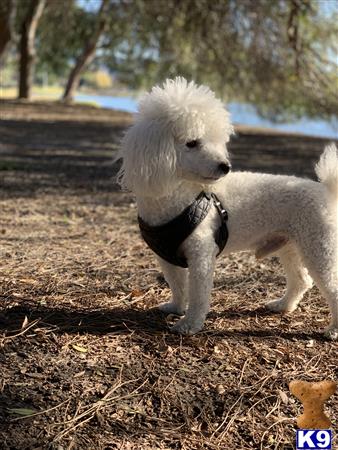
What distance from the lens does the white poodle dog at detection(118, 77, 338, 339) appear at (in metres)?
2.45

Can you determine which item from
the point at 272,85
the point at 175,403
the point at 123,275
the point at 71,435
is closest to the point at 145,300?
the point at 123,275

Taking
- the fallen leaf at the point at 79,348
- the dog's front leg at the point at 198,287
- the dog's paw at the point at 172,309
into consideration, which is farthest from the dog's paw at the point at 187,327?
the fallen leaf at the point at 79,348

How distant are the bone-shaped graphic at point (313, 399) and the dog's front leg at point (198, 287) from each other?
1.87 feet

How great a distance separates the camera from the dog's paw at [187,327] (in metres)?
2.68

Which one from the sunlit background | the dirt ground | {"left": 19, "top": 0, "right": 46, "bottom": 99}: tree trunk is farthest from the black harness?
{"left": 19, "top": 0, "right": 46, "bottom": 99}: tree trunk

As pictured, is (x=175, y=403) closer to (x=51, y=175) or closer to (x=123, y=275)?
(x=123, y=275)

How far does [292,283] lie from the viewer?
10.1 feet

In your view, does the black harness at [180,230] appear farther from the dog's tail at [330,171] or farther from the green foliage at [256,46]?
the green foliage at [256,46]

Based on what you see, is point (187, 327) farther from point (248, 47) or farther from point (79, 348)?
point (248, 47)

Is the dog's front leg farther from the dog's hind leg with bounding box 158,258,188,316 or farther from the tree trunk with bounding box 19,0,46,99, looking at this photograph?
the tree trunk with bounding box 19,0,46,99

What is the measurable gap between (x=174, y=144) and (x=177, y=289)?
851mm

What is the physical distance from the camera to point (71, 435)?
75.4 inches

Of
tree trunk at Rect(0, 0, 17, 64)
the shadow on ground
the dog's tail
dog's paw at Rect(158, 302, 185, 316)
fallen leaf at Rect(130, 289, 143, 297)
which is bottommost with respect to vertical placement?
the shadow on ground

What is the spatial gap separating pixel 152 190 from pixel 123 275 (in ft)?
3.85
